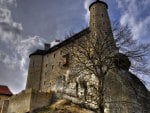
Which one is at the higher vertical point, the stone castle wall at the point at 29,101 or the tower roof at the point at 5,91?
the tower roof at the point at 5,91

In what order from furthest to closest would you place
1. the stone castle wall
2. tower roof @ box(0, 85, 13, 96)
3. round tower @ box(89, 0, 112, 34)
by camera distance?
tower roof @ box(0, 85, 13, 96), round tower @ box(89, 0, 112, 34), the stone castle wall

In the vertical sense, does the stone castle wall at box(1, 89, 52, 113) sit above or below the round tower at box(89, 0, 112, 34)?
below

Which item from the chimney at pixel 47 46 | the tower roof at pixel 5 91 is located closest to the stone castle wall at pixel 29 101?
→ the tower roof at pixel 5 91

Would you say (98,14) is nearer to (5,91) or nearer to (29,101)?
(29,101)

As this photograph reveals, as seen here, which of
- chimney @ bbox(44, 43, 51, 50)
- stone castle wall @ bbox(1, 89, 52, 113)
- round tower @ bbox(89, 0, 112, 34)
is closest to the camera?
stone castle wall @ bbox(1, 89, 52, 113)

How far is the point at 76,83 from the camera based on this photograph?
40.3 m

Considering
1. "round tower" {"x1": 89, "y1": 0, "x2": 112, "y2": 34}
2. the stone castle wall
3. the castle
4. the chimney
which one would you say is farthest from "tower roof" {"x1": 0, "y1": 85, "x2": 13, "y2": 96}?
"round tower" {"x1": 89, "y1": 0, "x2": 112, "y2": 34}

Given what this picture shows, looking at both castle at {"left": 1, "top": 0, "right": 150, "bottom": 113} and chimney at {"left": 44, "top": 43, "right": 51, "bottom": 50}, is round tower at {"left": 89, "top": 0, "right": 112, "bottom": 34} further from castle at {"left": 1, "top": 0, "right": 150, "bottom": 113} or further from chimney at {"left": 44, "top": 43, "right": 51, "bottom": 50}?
chimney at {"left": 44, "top": 43, "right": 51, "bottom": 50}

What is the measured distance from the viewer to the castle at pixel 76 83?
2797cm

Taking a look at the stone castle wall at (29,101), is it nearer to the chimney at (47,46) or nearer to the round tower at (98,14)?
the round tower at (98,14)

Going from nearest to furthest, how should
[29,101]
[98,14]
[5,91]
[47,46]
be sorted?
[29,101]
[98,14]
[5,91]
[47,46]

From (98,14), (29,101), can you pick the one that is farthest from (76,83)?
(98,14)

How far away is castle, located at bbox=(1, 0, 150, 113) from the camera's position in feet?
91.8

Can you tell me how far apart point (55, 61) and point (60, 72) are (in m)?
3.30
